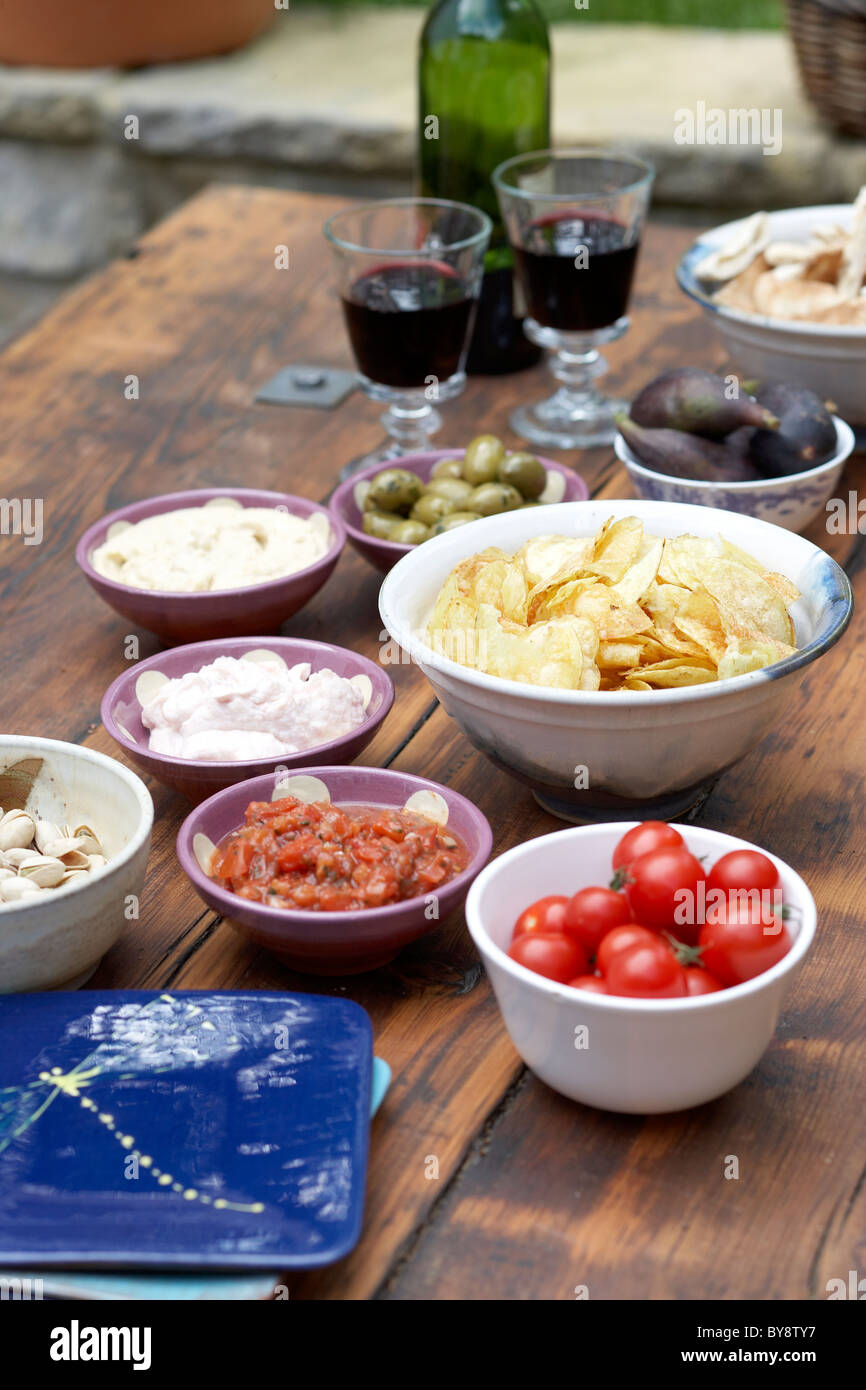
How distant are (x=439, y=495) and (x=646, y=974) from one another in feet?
2.65

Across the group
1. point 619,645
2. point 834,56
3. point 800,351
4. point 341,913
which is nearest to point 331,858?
point 341,913

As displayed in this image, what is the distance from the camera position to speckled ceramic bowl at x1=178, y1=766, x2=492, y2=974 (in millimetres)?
1006

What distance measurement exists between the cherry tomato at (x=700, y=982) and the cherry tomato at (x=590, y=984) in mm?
49

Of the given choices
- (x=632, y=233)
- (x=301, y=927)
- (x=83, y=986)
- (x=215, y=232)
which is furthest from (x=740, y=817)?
(x=215, y=232)

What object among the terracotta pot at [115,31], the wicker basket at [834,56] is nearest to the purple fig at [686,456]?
the wicker basket at [834,56]

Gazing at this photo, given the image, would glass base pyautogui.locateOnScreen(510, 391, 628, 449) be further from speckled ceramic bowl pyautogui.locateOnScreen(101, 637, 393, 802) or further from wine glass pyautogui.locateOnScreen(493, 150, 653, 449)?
speckled ceramic bowl pyautogui.locateOnScreen(101, 637, 393, 802)

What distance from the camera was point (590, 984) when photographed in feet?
2.93

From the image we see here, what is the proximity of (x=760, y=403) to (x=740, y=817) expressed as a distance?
531 millimetres

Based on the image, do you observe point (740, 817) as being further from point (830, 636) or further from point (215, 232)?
point (215, 232)

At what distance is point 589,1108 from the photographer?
37.8 inches

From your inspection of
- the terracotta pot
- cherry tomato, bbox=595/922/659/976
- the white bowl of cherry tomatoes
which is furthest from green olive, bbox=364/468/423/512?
the terracotta pot

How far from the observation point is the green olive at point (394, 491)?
1589mm

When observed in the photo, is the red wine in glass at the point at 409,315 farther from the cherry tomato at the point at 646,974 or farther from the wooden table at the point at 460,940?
the cherry tomato at the point at 646,974

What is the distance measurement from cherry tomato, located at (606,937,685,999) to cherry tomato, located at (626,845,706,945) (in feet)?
0.18
